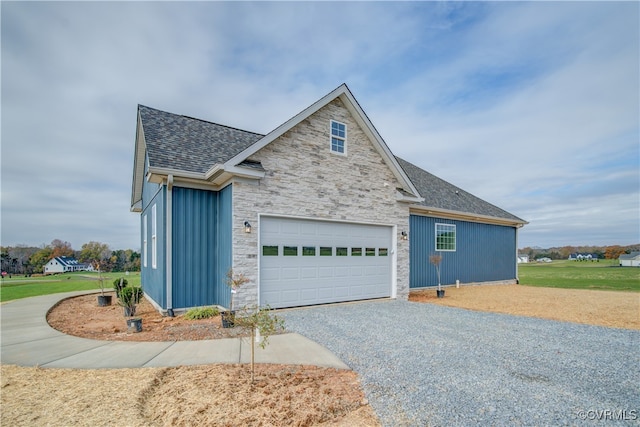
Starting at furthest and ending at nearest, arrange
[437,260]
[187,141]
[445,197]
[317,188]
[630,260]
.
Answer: [630,260]
[445,197]
[437,260]
[187,141]
[317,188]

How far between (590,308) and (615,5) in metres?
10.00

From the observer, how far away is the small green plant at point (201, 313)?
788 cm

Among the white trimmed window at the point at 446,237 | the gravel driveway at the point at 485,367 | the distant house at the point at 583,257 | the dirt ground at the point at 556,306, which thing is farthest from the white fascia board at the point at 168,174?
the distant house at the point at 583,257

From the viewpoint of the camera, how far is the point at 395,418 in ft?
10.6

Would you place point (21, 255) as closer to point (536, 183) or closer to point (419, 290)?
point (419, 290)

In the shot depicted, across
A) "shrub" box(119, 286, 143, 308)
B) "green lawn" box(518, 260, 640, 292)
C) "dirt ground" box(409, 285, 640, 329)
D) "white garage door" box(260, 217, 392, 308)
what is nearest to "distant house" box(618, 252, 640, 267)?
"green lawn" box(518, 260, 640, 292)

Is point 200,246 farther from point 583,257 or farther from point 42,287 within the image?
point 583,257

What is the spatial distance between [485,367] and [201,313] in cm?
659

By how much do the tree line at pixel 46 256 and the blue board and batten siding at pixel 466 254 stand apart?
32704 millimetres

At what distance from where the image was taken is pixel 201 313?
7969 mm

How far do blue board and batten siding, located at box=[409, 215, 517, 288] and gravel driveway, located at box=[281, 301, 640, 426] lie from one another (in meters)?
5.78

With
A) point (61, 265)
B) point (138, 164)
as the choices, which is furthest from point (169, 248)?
point (61, 265)

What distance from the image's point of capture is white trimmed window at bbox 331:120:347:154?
10.2m

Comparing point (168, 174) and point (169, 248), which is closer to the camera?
point (168, 174)
